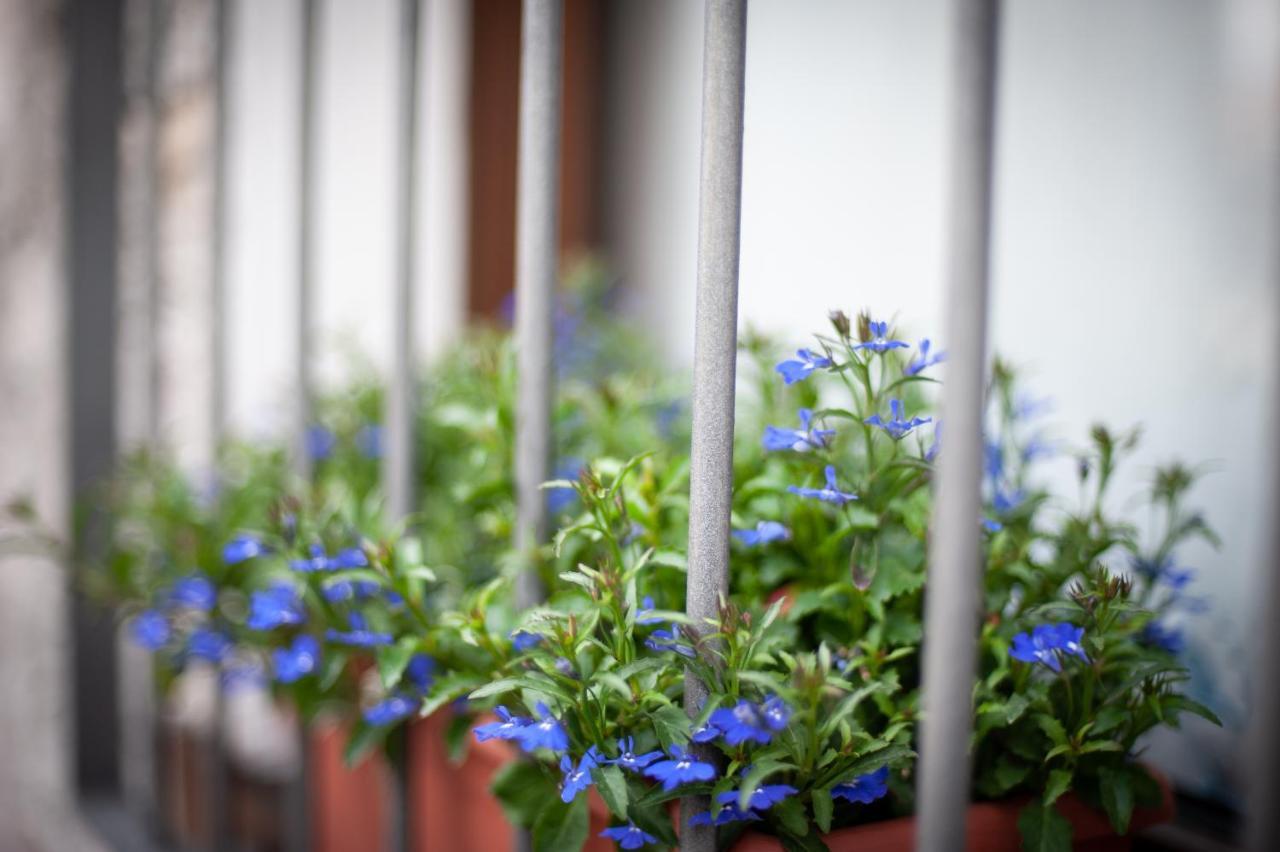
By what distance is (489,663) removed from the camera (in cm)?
81

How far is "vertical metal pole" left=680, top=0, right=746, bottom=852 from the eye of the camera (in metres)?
0.68

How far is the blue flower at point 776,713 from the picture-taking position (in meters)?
0.60

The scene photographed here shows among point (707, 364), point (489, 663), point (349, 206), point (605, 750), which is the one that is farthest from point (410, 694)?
point (349, 206)

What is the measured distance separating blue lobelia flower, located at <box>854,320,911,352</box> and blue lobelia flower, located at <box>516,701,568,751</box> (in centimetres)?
32

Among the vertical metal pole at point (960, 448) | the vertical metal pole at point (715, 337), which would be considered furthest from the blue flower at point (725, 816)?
the vertical metal pole at point (960, 448)

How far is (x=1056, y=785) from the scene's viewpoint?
68cm

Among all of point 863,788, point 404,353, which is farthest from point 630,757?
point 404,353

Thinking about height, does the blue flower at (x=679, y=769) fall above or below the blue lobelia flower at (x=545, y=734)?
below

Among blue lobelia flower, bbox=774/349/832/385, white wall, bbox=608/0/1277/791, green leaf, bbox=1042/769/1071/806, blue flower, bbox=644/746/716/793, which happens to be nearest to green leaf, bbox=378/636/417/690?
blue flower, bbox=644/746/716/793

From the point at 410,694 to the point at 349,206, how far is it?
1.39 meters

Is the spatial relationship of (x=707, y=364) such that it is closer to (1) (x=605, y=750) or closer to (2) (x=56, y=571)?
(1) (x=605, y=750)

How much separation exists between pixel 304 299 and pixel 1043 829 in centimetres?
97

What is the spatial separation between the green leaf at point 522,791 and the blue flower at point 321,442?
61 cm

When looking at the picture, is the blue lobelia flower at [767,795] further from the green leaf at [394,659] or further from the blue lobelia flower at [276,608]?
the blue lobelia flower at [276,608]
